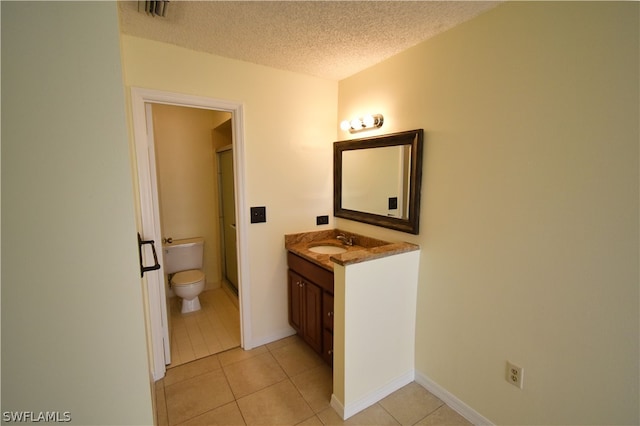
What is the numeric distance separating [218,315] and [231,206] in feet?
3.81

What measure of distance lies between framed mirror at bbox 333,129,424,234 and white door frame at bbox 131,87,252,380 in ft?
2.85

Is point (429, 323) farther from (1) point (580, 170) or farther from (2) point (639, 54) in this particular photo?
(2) point (639, 54)

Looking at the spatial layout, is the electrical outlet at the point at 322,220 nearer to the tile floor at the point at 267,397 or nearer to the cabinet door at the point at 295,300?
the cabinet door at the point at 295,300

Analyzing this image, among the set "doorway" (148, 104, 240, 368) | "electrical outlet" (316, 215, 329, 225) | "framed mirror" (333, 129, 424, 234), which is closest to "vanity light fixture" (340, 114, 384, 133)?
"framed mirror" (333, 129, 424, 234)

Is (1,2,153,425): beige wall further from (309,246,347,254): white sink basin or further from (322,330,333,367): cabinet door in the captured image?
(309,246,347,254): white sink basin

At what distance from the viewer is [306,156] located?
2508mm

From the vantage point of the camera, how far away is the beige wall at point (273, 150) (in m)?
2.06

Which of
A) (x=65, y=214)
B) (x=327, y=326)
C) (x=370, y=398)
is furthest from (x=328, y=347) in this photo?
(x=65, y=214)

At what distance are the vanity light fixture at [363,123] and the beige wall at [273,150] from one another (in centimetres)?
22

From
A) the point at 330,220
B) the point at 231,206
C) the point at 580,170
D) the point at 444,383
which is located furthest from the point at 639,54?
the point at 231,206

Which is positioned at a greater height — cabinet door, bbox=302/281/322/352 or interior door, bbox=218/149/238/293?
interior door, bbox=218/149/238/293

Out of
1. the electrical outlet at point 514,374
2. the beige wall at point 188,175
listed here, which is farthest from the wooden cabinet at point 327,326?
the beige wall at point 188,175

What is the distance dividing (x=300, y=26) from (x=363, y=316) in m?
1.73

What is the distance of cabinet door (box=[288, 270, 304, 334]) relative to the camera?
2387mm
